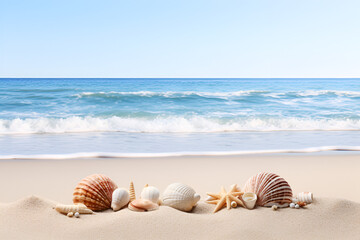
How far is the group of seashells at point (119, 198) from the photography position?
10.1 ft

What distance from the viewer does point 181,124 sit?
41.4ft

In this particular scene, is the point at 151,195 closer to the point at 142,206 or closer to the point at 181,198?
the point at 142,206

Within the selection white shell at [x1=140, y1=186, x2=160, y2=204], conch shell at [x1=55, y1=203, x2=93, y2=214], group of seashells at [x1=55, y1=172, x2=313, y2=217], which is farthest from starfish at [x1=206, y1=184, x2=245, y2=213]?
conch shell at [x1=55, y1=203, x2=93, y2=214]

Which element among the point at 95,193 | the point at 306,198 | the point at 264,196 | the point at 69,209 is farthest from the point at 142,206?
the point at 306,198

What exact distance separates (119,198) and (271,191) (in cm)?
125

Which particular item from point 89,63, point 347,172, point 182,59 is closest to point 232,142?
point 347,172

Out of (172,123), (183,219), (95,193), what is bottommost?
(172,123)

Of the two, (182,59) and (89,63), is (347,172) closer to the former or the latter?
(182,59)

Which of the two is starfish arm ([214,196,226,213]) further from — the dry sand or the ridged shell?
the ridged shell

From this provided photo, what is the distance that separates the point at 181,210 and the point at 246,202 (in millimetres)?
535

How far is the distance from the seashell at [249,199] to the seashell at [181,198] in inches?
15.5

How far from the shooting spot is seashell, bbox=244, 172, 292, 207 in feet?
10.4

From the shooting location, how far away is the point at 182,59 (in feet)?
139

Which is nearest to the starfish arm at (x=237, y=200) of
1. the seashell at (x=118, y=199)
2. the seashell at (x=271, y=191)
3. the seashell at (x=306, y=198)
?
the seashell at (x=271, y=191)
